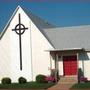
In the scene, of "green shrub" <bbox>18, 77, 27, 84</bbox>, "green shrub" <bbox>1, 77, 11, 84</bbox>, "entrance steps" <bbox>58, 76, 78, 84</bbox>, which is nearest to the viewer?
"entrance steps" <bbox>58, 76, 78, 84</bbox>

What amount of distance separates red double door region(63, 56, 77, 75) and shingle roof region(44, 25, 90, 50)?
4.06 ft

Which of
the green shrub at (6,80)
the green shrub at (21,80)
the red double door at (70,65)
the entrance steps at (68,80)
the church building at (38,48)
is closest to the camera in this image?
the entrance steps at (68,80)

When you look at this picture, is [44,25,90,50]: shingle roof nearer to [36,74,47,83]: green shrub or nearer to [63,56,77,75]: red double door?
[63,56,77,75]: red double door

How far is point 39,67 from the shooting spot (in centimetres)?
3559

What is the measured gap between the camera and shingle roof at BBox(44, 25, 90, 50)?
35.1m

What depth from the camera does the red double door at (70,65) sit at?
35.1 metres

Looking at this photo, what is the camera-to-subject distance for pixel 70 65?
3531 centimetres

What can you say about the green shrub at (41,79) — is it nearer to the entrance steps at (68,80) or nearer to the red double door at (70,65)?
the entrance steps at (68,80)

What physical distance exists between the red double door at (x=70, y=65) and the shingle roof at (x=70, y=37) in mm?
1237

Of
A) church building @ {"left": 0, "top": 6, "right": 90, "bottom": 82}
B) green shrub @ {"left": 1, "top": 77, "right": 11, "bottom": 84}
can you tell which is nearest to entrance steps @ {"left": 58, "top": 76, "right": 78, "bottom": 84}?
church building @ {"left": 0, "top": 6, "right": 90, "bottom": 82}

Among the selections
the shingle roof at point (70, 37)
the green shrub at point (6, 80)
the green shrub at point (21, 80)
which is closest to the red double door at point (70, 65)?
the shingle roof at point (70, 37)

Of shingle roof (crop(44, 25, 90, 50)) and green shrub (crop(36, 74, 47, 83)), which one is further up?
shingle roof (crop(44, 25, 90, 50))

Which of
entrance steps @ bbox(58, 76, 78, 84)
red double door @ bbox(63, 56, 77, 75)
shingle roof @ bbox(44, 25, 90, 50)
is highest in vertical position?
shingle roof @ bbox(44, 25, 90, 50)

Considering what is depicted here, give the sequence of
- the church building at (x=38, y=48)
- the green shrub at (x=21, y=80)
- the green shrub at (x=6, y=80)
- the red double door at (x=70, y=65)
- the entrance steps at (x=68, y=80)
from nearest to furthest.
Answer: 1. the entrance steps at (x=68, y=80)
2. the green shrub at (x=21, y=80)
3. the green shrub at (x=6, y=80)
4. the church building at (x=38, y=48)
5. the red double door at (x=70, y=65)
